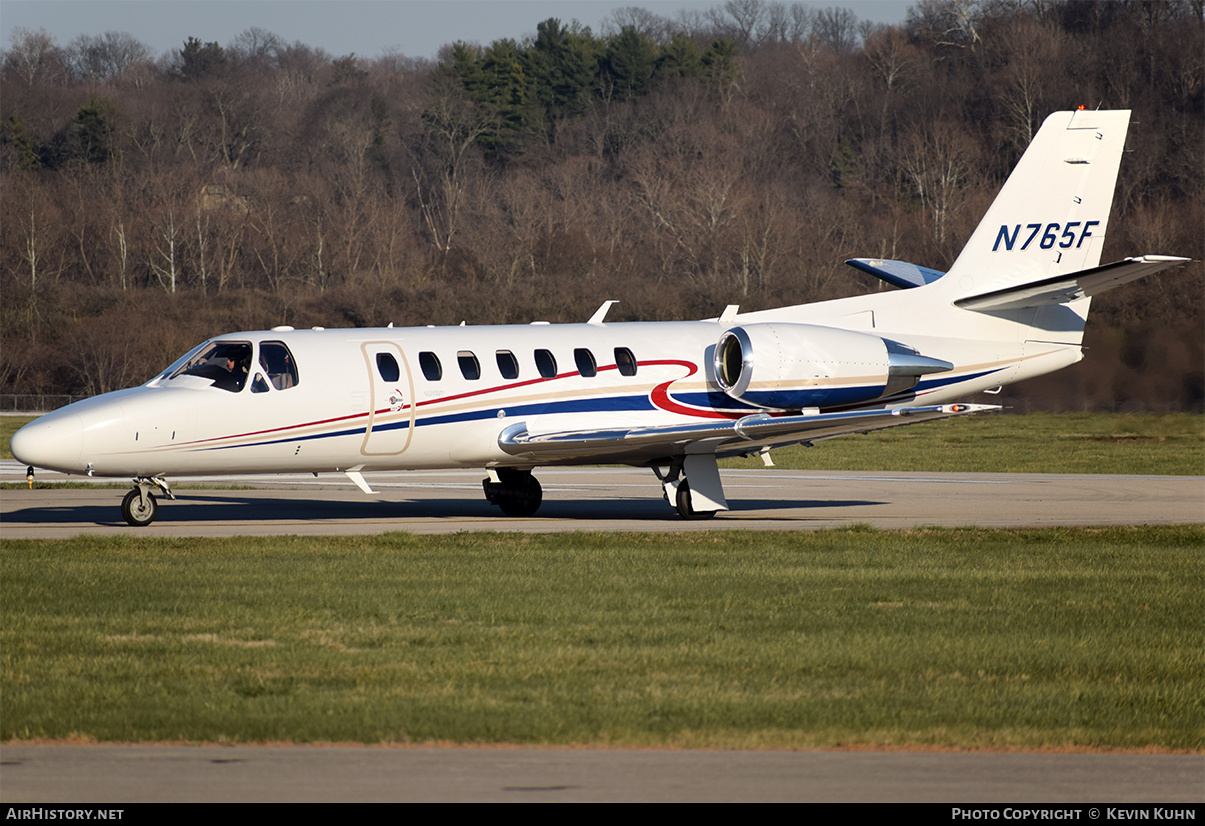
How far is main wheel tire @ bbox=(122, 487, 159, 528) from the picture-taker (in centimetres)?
2064

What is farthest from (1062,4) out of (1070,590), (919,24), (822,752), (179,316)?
(822,752)

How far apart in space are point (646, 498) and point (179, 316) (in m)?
57.8

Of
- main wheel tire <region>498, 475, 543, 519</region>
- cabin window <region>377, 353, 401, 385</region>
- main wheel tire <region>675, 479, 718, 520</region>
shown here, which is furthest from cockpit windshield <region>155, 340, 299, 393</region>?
main wheel tire <region>675, 479, 718, 520</region>

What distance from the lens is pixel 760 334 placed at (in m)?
22.7

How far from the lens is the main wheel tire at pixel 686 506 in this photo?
22922 mm

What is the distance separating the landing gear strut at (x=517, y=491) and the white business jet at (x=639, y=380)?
0.13 ft

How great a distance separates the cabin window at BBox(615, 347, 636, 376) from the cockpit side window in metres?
5.19

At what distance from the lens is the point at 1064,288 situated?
23.1 metres

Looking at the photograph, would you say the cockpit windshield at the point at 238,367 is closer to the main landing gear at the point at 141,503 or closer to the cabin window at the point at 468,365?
the main landing gear at the point at 141,503

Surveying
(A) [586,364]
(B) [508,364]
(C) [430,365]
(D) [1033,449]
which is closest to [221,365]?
(C) [430,365]

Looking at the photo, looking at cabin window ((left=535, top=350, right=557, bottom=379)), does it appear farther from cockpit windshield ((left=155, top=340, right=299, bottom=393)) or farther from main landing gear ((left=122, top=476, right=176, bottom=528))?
main landing gear ((left=122, top=476, right=176, bottom=528))

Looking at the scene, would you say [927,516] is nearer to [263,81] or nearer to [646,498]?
[646,498]

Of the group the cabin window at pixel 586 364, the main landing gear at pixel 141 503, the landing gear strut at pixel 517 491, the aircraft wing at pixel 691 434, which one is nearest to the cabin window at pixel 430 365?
the aircraft wing at pixel 691 434

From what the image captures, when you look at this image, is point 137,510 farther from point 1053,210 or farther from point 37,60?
point 37,60
